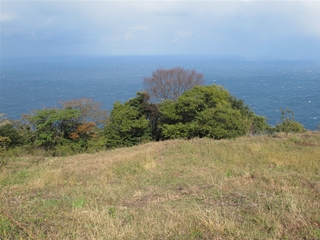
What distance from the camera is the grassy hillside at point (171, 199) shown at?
364 centimetres

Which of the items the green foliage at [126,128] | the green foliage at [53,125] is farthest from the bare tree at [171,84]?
the green foliage at [53,125]

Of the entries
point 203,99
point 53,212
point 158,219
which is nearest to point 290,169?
point 158,219

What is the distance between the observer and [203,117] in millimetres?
19750

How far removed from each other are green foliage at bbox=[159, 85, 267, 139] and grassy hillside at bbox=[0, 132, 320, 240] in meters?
8.18

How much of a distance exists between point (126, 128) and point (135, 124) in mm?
874

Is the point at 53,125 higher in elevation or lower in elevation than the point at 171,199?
lower

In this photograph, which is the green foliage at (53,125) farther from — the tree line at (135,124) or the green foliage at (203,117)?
the green foliage at (203,117)

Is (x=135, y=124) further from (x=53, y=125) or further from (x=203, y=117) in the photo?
(x=53, y=125)

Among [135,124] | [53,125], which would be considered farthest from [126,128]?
[53,125]

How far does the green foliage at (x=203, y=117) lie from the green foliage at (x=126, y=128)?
7.11 feet

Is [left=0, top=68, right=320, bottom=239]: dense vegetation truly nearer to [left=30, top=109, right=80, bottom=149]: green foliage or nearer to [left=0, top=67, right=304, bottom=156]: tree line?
[left=0, top=67, right=304, bottom=156]: tree line

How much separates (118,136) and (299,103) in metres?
42.0

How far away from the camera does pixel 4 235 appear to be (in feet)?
11.5

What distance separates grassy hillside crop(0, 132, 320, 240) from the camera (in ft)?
11.9
